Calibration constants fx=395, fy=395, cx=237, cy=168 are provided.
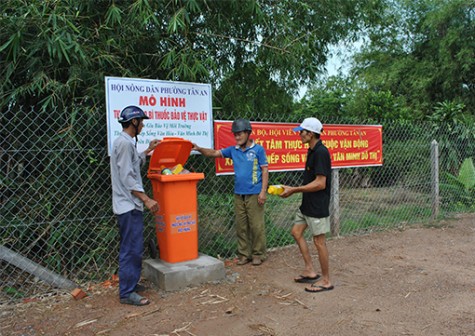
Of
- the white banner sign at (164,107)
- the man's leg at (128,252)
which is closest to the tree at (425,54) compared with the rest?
the white banner sign at (164,107)

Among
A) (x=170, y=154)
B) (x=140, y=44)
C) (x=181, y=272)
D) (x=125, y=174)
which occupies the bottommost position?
(x=181, y=272)

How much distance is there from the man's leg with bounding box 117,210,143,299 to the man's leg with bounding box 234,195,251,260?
1444 millimetres

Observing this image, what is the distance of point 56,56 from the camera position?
383 cm

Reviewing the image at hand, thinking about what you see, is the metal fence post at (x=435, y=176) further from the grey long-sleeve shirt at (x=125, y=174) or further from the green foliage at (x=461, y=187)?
the grey long-sleeve shirt at (x=125, y=174)

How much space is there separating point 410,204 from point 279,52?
4289mm

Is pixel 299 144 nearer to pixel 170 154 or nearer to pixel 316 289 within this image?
pixel 170 154

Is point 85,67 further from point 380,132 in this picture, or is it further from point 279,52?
point 380,132

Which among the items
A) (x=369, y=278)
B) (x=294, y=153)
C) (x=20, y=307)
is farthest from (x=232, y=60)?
(x=20, y=307)

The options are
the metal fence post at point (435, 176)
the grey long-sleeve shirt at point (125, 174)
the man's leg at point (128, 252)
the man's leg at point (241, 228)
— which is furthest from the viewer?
the metal fence post at point (435, 176)

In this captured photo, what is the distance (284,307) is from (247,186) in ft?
5.11

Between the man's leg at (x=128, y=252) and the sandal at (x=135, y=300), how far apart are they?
0.12ft

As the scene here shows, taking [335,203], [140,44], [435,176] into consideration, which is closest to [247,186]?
[335,203]

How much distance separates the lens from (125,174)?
11.7ft

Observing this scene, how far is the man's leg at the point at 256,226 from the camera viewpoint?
474cm
